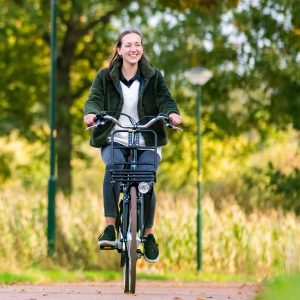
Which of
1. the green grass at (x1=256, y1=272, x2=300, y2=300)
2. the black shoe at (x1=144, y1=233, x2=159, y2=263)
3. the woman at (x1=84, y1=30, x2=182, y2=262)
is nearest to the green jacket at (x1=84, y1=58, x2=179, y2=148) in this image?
the woman at (x1=84, y1=30, x2=182, y2=262)

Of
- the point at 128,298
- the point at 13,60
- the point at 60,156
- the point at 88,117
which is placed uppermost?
the point at 13,60

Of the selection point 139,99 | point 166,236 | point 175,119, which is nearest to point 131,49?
point 139,99

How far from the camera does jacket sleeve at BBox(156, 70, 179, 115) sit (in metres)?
7.36

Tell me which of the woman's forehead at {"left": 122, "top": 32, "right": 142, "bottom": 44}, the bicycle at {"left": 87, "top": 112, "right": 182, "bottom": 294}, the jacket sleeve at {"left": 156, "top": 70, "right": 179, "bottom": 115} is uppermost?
the woman's forehead at {"left": 122, "top": 32, "right": 142, "bottom": 44}

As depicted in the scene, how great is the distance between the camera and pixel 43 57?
26922mm

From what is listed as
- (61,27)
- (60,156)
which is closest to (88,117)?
(60,156)

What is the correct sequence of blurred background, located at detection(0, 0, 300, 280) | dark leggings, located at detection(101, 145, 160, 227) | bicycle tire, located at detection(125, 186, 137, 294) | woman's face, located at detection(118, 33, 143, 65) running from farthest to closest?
blurred background, located at detection(0, 0, 300, 280)
woman's face, located at detection(118, 33, 143, 65)
dark leggings, located at detection(101, 145, 160, 227)
bicycle tire, located at detection(125, 186, 137, 294)

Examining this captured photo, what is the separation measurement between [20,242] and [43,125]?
10.4 m

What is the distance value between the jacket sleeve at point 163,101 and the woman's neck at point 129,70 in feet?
0.66

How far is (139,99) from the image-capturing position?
24.3ft

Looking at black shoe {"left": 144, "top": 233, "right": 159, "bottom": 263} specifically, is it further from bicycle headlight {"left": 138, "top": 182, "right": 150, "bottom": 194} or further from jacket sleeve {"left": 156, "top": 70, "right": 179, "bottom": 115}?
jacket sleeve {"left": 156, "top": 70, "right": 179, "bottom": 115}

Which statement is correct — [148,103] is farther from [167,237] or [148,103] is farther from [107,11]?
[107,11]

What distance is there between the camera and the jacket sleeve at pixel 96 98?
7289mm

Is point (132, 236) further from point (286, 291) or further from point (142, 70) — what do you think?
point (286, 291)
